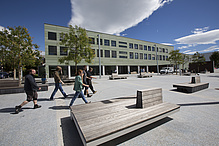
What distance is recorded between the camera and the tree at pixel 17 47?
8.78 m

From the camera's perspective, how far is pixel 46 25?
82.1ft

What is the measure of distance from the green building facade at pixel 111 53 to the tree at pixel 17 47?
55.0 feet

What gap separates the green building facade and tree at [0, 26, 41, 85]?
16.8m

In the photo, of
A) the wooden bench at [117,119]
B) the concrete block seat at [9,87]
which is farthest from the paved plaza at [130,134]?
the concrete block seat at [9,87]

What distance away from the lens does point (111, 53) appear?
1372 inches

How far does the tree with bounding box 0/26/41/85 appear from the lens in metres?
8.78

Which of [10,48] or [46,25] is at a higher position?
[46,25]

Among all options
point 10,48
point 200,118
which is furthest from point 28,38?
point 200,118

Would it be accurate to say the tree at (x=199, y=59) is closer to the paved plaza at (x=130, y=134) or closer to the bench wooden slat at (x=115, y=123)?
the paved plaza at (x=130, y=134)

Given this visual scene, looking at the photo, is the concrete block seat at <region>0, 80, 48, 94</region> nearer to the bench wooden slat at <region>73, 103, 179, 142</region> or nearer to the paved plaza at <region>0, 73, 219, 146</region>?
the paved plaza at <region>0, 73, 219, 146</region>

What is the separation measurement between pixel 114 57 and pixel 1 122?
110 feet

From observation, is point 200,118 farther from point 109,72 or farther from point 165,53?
point 165,53

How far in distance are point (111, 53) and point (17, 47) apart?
27.8m

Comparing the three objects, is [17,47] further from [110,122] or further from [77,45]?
[110,122]
